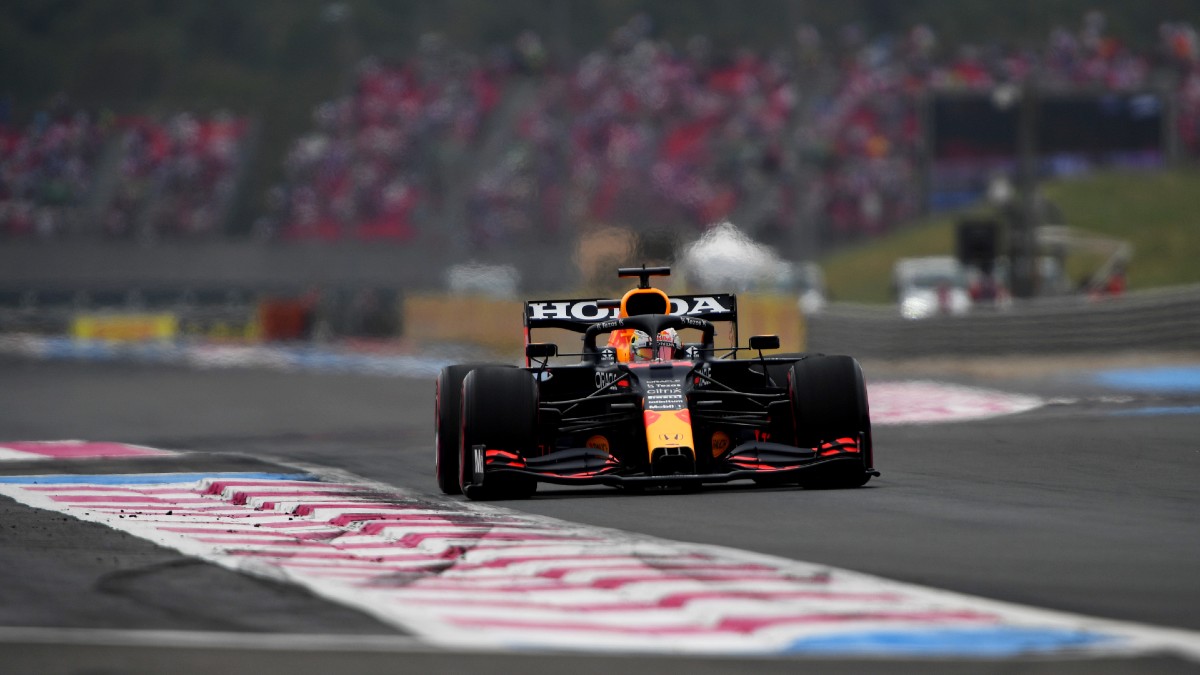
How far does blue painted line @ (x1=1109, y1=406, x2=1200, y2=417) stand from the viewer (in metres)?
18.1

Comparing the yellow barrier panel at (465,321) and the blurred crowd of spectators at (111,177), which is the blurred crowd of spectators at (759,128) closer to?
the yellow barrier panel at (465,321)

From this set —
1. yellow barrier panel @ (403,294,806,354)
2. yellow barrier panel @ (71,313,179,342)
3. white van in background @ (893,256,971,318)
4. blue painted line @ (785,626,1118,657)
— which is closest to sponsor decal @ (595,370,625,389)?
blue painted line @ (785,626,1118,657)

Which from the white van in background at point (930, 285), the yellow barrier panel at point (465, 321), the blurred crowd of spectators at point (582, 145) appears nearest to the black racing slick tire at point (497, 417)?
the white van in background at point (930, 285)

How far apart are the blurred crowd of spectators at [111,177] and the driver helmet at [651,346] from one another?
40.1 m

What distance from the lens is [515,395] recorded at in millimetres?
10992

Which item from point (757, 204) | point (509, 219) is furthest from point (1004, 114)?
point (509, 219)

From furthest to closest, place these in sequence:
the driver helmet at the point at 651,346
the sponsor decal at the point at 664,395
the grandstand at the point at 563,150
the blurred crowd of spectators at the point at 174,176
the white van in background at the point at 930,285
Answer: the blurred crowd of spectators at the point at 174,176 < the grandstand at the point at 563,150 < the white van in background at the point at 930,285 < the driver helmet at the point at 651,346 < the sponsor decal at the point at 664,395

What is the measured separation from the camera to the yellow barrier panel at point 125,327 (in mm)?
44562

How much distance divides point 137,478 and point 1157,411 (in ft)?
32.6

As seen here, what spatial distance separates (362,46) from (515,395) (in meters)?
67.0

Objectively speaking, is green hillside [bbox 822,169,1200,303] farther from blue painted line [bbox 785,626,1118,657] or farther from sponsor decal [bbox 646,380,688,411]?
blue painted line [bbox 785,626,1118,657]

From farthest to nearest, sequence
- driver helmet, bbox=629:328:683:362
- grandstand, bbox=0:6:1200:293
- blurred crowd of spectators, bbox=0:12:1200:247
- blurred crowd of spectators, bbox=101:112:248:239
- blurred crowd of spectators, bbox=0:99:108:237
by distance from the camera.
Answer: blurred crowd of spectators, bbox=101:112:248:239 < blurred crowd of spectators, bbox=0:99:108:237 < blurred crowd of spectators, bbox=0:12:1200:247 < grandstand, bbox=0:6:1200:293 < driver helmet, bbox=629:328:683:362

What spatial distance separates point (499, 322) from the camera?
1582 inches

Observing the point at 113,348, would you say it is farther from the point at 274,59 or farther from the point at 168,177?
the point at 274,59
